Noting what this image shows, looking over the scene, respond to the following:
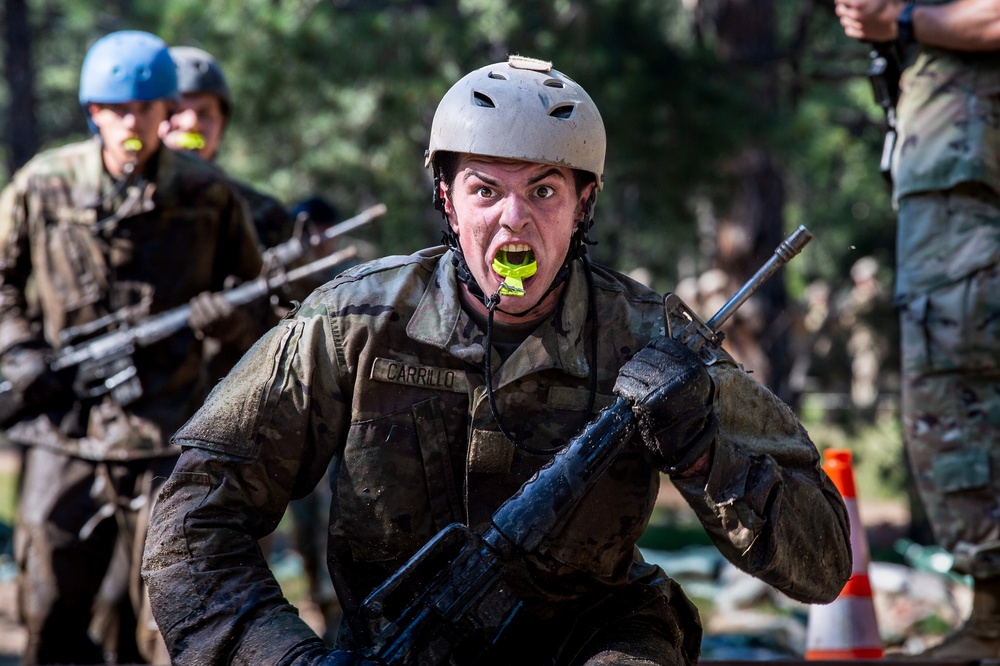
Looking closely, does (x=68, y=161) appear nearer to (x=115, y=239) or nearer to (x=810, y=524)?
Answer: (x=115, y=239)

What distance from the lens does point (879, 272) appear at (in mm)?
14297

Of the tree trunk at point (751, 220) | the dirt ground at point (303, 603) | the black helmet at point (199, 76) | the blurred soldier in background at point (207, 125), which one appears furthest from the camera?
the tree trunk at point (751, 220)

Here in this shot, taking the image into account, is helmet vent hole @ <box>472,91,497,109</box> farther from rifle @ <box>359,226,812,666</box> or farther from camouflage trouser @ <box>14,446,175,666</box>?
camouflage trouser @ <box>14,446,175,666</box>

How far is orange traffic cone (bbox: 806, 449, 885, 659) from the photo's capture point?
18.1 ft

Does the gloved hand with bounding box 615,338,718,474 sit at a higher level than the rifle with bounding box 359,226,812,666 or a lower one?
higher

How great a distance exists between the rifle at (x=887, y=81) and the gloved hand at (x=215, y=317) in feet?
9.89

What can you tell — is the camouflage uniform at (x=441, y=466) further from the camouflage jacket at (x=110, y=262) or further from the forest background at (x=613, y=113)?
the forest background at (x=613, y=113)

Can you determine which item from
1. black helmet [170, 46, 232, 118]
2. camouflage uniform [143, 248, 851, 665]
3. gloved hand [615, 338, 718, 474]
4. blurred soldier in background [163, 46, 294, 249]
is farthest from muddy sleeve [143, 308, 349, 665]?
black helmet [170, 46, 232, 118]

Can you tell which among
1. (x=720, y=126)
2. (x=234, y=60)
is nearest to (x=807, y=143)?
(x=720, y=126)

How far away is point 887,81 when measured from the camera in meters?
6.11

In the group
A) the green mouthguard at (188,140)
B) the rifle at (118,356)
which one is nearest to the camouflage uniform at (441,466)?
the rifle at (118,356)

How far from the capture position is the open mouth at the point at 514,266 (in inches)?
139

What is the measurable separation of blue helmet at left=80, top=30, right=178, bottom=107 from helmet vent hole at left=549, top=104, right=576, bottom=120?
2.92 meters

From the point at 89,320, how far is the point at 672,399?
3837 millimetres
